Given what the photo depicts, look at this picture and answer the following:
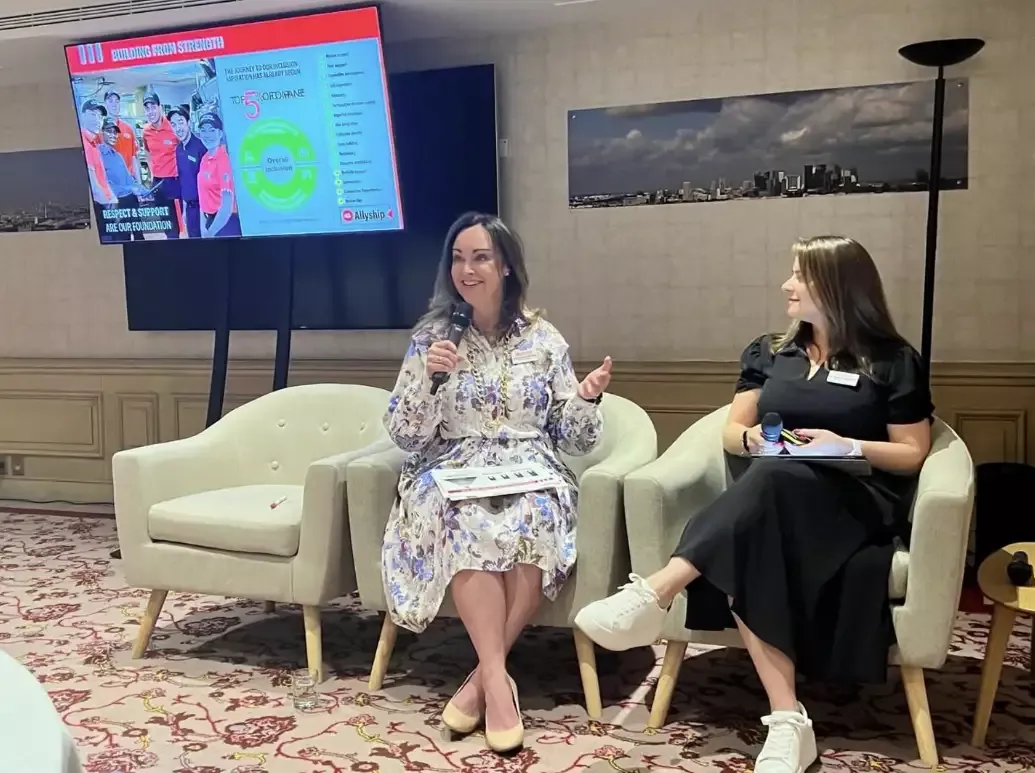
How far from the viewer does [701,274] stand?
4.25 meters

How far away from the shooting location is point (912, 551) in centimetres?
234

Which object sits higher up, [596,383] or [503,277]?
[503,277]

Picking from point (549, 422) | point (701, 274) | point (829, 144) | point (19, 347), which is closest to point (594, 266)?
point (701, 274)

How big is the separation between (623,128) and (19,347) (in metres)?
3.52

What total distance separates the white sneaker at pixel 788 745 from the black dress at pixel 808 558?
5.4 inches

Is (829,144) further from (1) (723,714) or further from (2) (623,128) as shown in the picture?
(1) (723,714)

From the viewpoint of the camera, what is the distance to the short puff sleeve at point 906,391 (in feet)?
8.39

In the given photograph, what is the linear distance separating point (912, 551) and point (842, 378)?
0.49 m

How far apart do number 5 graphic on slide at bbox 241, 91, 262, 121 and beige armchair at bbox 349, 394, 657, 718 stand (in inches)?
74.6

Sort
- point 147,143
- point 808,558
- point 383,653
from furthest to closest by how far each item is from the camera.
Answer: point 147,143 → point 383,653 → point 808,558

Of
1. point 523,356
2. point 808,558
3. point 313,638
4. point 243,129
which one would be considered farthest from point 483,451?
point 243,129

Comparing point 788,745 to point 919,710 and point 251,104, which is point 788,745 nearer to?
point 919,710

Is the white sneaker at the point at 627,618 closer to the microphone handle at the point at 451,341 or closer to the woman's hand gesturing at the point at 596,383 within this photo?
the woman's hand gesturing at the point at 596,383

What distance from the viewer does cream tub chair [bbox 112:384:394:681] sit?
2943 mm
